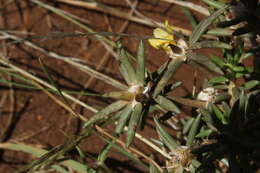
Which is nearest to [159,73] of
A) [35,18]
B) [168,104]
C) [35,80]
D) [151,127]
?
[168,104]

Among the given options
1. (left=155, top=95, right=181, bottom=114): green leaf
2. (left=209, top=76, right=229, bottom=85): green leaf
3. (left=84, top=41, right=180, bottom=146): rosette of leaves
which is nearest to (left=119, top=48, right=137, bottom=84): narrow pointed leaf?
(left=84, top=41, right=180, bottom=146): rosette of leaves

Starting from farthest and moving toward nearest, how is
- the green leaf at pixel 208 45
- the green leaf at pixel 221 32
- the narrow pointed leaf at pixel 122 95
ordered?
the green leaf at pixel 221 32 → the green leaf at pixel 208 45 → the narrow pointed leaf at pixel 122 95

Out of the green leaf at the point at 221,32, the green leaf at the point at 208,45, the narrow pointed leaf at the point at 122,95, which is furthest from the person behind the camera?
the green leaf at the point at 221,32

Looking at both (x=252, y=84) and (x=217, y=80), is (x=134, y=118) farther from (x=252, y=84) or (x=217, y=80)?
(x=252, y=84)

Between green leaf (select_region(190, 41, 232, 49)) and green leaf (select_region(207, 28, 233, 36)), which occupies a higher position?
green leaf (select_region(207, 28, 233, 36))

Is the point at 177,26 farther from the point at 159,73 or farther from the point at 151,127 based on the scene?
the point at 159,73

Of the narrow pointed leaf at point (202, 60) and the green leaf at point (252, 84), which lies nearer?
the narrow pointed leaf at point (202, 60)

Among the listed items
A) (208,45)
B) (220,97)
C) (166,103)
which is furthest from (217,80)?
(166,103)

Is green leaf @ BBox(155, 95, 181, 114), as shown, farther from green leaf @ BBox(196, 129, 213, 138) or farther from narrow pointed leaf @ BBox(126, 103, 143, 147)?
green leaf @ BBox(196, 129, 213, 138)

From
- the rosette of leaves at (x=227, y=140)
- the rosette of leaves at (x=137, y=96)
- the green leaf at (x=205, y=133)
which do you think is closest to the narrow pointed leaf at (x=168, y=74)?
the rosette of leaves at (x=137, y=96)

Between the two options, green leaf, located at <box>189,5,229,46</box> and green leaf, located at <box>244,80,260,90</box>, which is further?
green leaf, located at <box>244,80,260,90</box>

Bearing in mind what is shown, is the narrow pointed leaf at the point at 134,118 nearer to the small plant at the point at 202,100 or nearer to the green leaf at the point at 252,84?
the small plant at the point at 202,100
